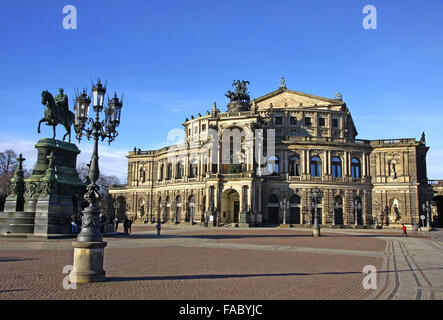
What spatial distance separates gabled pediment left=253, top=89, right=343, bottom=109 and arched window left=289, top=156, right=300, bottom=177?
1214 cm

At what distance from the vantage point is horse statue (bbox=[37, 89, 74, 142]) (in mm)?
29422

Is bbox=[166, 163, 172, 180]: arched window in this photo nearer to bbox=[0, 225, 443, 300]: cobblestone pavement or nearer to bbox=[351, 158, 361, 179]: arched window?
bbox=[351, 158, 361, 179]: arched window

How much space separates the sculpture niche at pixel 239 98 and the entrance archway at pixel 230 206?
15559mm

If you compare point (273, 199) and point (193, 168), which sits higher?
point (193, 168)

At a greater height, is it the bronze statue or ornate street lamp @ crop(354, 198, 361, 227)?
the bronze statue

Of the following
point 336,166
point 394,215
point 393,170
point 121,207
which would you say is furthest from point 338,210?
point 121,207

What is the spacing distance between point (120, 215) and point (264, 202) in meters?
41.0

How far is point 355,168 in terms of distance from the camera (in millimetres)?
65438

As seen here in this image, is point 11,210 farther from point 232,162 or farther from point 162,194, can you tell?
point 162,194

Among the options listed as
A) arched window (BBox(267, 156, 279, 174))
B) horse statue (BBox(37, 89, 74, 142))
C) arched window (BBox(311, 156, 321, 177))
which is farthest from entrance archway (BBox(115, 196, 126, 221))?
horse statue (BBox(37, 89, 74, 142))

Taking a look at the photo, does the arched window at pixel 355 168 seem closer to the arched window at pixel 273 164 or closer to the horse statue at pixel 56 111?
the arched window at pixel 273 164

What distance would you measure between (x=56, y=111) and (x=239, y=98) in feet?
147

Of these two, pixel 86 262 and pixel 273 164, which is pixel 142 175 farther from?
pixel 86 262

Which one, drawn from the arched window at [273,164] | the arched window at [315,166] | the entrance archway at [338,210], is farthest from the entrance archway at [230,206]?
the entrance archway at [338,210]
